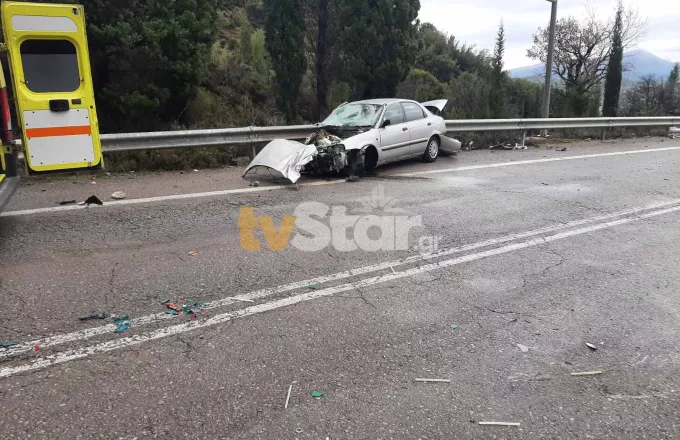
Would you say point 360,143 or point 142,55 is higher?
point 142,55

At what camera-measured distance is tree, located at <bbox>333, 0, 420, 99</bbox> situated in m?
15.5

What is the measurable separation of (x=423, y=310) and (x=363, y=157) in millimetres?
5907

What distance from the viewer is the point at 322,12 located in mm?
16547

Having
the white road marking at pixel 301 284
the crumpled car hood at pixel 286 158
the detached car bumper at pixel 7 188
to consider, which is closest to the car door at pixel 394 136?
the crumpled car hood at pixel 286 158

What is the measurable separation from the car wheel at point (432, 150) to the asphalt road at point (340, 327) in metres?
4.61

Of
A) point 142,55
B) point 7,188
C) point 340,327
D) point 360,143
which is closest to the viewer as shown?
point 340,327

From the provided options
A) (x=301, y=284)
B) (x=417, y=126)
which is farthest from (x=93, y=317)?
(x=417, y=126)

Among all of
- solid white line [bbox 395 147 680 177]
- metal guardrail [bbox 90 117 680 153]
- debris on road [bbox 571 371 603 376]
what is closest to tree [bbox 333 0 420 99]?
metal guardrail [bbox 90 117 680 153]

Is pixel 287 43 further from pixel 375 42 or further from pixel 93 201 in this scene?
pixel 93 201

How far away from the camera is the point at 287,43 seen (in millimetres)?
15164

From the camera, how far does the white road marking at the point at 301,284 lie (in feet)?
11.0

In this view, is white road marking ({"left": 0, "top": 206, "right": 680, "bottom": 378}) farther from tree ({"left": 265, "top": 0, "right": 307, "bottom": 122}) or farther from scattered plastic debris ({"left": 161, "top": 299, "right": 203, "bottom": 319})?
tree ({"left": 265, "top": 0, "right": 307, "bottom": 122})

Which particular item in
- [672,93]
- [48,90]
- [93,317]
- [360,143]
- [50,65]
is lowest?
[93,317]

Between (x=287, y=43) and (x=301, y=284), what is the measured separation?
12.4 metres
